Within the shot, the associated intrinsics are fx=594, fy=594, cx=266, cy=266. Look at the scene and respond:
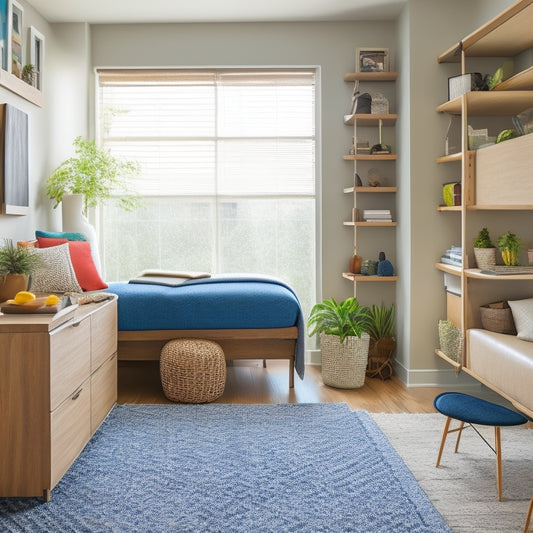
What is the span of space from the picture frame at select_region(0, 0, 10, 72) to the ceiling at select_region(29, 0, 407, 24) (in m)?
0.61

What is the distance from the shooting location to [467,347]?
350 centimetres

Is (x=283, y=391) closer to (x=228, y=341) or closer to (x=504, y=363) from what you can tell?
(x=228, y=341)

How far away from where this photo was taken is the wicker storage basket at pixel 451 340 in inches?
141

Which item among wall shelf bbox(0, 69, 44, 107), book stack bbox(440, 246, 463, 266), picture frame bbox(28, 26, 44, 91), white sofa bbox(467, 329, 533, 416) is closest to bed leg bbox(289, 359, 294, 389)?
white sofa bbox(467, 329, 533, 416)

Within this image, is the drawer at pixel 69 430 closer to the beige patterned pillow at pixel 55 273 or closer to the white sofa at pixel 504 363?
the beige patterned pillow at pixel 55 273

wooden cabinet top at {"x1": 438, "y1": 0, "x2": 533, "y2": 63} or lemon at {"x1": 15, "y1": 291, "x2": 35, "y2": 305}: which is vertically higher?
wooden cabinet top at {"x1": 438, "y1": 0, "x2": 533, "y2": 63}

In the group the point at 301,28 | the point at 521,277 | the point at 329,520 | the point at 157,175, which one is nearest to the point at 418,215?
the point at 521,277

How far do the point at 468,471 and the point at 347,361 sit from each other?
1439 mm

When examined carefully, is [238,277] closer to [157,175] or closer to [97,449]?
[157,175]

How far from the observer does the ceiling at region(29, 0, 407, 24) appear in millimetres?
4262

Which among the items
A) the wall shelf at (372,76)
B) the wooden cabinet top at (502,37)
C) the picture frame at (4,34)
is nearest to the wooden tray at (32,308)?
the picture frame at (4,34)

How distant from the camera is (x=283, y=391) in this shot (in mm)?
4000

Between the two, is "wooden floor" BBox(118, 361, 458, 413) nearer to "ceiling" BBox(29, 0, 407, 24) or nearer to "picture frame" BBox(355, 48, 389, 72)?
"picture frame" BBox(355, 48, 389, 72)

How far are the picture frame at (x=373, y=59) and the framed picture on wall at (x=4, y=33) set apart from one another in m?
2.44
